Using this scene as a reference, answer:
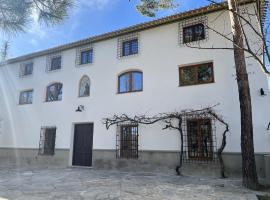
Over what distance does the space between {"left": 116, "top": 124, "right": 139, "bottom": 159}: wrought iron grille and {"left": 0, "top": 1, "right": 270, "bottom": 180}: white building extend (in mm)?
55

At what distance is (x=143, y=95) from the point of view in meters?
10.9

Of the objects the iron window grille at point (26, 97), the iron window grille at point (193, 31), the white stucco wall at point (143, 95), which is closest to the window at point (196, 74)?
the white stucco wall at point (143, 95)

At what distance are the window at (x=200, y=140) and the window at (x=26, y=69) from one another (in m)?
11.4

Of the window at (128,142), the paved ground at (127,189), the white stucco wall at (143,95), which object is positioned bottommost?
the paved ground at (127,189)

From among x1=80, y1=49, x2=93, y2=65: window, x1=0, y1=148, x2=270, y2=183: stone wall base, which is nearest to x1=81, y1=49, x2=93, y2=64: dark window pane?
x1=80, y1=49, x2=93, y2=65: window

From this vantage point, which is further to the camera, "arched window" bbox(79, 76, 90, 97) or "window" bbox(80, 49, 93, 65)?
"window" bbox(80, 49, 93, 65)

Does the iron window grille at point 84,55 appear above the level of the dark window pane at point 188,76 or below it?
above

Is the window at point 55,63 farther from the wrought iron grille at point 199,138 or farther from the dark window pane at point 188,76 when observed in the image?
the wrought iron grille at point 199,138

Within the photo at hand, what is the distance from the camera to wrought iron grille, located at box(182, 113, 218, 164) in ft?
30.1

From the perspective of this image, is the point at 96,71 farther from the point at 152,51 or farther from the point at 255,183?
the point at 255,183

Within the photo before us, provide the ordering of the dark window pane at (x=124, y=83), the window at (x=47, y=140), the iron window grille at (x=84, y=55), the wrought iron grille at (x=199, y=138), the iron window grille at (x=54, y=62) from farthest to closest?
1. the iron window grille at (x=54, y=62)
2. the window at (x=47, y=140)
3. the iron window grille at (x=84, y=55)
4. the dark window pane at (x=124, y=83)
5. the wrought iron grille at (x=199, y=138)

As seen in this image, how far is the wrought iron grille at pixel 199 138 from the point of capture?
918 cm

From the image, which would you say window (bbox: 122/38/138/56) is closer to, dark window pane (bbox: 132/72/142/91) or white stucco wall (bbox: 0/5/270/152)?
white stucco wall (bbox: 0/5/270/152)

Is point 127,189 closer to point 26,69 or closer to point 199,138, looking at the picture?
point 199,138
